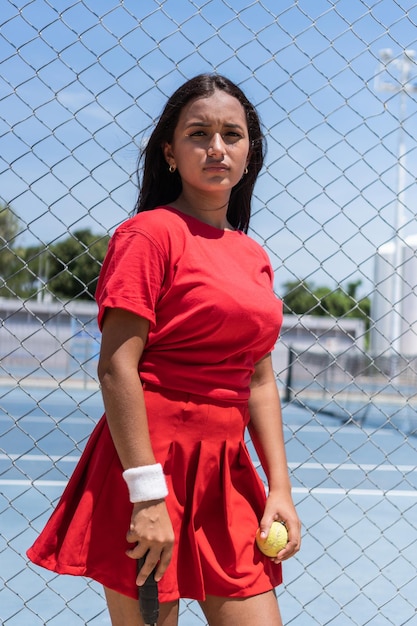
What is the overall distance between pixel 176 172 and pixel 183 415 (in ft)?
2.43

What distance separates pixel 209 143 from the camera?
2307mm

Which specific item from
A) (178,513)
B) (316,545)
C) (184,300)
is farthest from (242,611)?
(316,545)

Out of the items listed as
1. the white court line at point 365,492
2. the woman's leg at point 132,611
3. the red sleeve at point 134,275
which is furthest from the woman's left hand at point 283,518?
the white court line at point 365,492

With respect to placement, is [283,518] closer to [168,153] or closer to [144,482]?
[144,482]

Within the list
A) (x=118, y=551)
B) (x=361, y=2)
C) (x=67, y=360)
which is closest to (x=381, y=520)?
(x=361, y=2)

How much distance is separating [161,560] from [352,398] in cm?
2075

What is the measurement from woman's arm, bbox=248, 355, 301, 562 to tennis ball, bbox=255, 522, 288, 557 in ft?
0.07

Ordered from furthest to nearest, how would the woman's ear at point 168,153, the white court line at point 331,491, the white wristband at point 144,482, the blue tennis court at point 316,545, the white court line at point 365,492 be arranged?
the white court line at point 365,492
the white court line at point 331,491
the blue tennis court at point 316,545
the woman's ear at point 168,153
the white wristband at point 144,482

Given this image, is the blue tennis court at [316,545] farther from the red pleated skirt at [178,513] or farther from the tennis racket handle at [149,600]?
the tennis racket handle at [149,600]

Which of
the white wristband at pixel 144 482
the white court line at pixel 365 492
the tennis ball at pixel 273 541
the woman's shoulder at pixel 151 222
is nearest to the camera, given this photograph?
the white wristband at pixel 144 482

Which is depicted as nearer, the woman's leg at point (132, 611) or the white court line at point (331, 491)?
the woman's leg at point (132, 611)

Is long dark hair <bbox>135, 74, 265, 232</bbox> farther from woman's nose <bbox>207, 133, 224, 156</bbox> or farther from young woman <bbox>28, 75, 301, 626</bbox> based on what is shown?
woman's nose <bbox>207, 133, 224, 156</bbox>

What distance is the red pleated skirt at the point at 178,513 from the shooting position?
2.14m

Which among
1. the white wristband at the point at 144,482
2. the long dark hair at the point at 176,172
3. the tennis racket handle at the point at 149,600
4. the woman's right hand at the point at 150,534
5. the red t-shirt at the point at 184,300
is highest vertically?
the long dark hair at the point at 176,172
